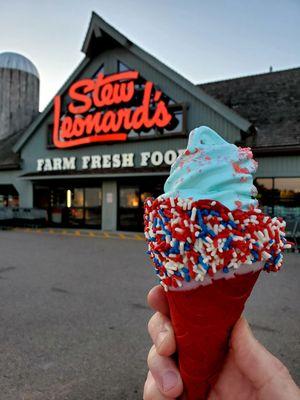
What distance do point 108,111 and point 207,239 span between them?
16437 mm

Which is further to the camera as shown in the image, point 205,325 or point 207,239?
point 205,325

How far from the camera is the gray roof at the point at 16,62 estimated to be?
2700 centimetres

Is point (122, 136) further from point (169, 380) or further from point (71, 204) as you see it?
point (169, 380)

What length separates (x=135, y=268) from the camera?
349 inches

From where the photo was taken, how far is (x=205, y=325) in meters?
1.89

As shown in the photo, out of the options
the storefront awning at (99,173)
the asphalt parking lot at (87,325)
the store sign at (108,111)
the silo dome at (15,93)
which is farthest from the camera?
the silo dome at (15,93)

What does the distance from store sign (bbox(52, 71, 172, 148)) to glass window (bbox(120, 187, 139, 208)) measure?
2.88 m

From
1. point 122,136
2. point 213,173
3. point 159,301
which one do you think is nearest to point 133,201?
point 122,136

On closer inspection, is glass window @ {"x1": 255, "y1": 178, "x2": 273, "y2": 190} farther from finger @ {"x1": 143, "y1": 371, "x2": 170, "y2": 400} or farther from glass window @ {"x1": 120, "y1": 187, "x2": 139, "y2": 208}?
finger @ {"x1": 143, "y1": 371, "x2": 170, "y2": 400}

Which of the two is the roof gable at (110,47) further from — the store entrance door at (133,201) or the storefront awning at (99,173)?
the store entrance door at (133,201)

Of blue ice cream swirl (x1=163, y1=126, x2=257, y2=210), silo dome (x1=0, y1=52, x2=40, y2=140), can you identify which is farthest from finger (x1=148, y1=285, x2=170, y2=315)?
silo dome (x1=0, y1=52, x2=40, y2=140)

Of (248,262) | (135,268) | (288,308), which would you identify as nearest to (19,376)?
(248,262)

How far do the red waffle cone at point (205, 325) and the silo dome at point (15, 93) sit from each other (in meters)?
28.5

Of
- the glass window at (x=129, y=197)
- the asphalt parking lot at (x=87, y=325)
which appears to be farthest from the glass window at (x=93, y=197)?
the asphalt parking lot at (x=87, y=325)
